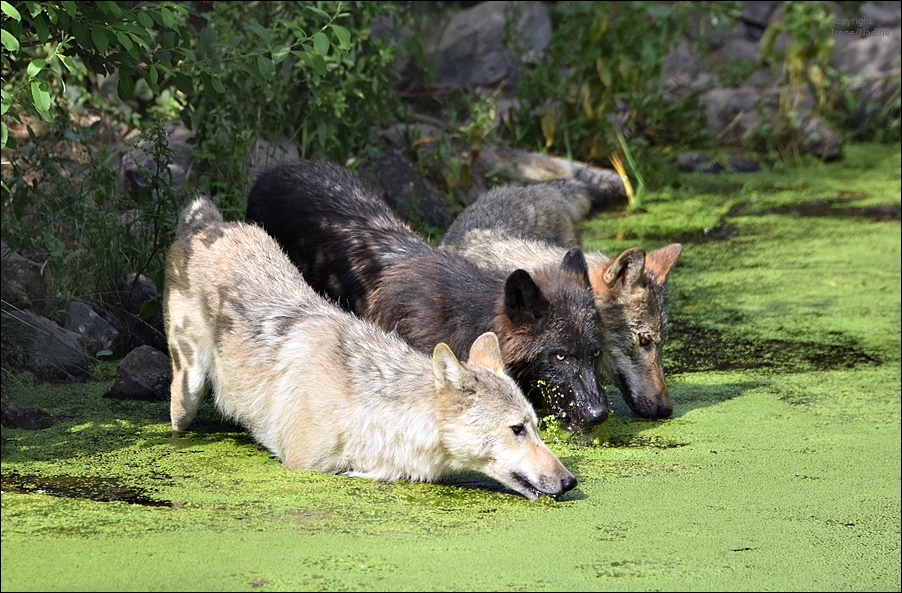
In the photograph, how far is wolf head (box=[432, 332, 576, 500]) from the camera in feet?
14.9

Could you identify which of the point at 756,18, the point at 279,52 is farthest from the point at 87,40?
the point at 756,18

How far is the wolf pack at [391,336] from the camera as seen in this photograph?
185 inches

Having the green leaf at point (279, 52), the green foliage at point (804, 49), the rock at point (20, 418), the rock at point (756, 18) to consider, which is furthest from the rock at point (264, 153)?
the rock at point (756, 18)

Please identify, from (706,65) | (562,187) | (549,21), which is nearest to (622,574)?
(562,187)

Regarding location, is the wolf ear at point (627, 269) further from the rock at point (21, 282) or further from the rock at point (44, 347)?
the rock at point (21, 282)

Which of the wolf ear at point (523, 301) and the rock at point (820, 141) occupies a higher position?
the rock at point (820, 141)

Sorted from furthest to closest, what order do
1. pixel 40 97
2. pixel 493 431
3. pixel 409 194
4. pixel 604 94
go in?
1. pixel 604 94
2. pixel 409 194
3. pixel 493 431
4. pixel 40 97

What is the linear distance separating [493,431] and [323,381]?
0.86m

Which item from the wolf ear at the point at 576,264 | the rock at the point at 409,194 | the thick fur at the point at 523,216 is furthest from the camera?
the rock at the point at 409,194

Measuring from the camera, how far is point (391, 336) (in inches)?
207

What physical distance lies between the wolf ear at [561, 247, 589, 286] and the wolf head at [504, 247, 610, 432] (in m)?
0.16

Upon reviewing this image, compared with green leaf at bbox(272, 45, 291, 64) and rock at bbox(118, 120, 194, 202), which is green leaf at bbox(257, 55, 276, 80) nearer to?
green leaf at bbox(272, 45, 291, 64)

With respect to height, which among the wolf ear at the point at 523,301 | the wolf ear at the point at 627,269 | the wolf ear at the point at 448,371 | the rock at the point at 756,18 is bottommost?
the wolf ear at the point at 448,371

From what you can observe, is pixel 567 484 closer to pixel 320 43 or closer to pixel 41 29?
pixel 320 43
